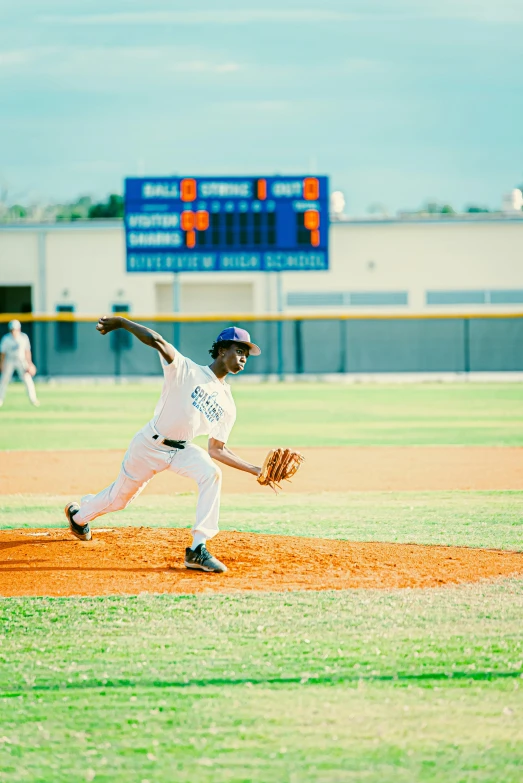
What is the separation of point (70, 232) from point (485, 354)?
1424 centimetres

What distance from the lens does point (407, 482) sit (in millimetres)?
11406

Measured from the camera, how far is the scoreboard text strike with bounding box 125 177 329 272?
87.8ft

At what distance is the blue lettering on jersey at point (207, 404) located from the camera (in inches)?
254

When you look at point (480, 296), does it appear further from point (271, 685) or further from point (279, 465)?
point (271, 685)

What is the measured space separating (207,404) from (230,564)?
1.03 meters

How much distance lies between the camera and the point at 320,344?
31.4 metres

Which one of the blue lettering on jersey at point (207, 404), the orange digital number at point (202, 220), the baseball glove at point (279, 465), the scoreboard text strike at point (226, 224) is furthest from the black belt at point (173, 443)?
the orange digital number at point (202, 220)

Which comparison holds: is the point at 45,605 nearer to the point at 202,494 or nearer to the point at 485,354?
the point at 202,494

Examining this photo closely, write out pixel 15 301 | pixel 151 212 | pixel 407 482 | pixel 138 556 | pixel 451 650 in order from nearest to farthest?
pixel 451 650, pixel 138 556, pixel 407 482, pixel 151 212, pixel 15 301

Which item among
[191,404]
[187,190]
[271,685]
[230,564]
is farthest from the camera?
[187,190]

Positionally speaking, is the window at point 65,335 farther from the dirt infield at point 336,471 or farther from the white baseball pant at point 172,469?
the white baseball pant at point 172,469

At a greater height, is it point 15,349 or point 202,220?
point 202,220

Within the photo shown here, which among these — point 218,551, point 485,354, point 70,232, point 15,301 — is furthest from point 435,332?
point 218,551

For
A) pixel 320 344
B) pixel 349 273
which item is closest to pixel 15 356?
pixel 320 344
